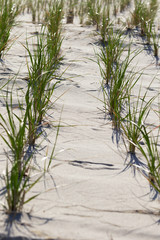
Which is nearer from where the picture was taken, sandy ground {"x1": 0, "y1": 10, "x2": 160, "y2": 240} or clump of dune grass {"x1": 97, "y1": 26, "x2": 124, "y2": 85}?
sandy ground {"x1": 0, "y1": 10, "x2": 160, "y2": 240}

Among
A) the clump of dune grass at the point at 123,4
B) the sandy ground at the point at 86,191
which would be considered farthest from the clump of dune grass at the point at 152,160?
Answer: the clump of dune grass at the point at 123,4

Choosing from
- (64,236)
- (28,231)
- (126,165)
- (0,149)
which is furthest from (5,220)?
(126,165)

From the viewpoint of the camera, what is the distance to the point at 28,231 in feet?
4.36

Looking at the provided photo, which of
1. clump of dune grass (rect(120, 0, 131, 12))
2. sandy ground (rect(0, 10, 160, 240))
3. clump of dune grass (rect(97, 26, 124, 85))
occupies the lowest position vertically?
sandy ground (rect(0, 10, 160, 240))

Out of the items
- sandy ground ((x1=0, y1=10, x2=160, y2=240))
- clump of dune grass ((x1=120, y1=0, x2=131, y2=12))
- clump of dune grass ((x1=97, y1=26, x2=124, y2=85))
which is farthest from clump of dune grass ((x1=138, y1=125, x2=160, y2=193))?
clump of dune grass ((x1=120, y1=0, x2=131, y2=12))

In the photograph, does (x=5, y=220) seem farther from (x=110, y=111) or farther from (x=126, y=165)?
(x=110, y=111)

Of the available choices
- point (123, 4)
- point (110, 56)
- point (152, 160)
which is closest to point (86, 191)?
point (152, 160)

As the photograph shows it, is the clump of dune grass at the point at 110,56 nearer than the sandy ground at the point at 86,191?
No

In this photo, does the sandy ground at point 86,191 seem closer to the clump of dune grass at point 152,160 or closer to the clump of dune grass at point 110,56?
the clump of dune grass at point 152,160

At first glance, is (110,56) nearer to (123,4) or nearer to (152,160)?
(152,160)

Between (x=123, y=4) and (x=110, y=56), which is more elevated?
(x=123, y=4)

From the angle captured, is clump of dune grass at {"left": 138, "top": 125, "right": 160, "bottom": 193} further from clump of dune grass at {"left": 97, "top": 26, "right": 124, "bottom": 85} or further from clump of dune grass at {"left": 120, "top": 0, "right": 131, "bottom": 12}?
clump of dune grass at {"left": 120, "top": 0, "right": 131, "bottom": 12}

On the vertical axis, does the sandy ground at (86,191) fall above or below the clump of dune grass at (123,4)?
below

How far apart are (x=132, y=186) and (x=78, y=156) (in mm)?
337
